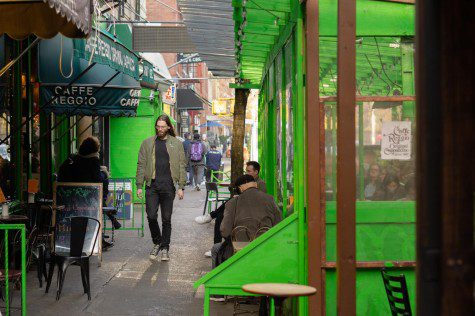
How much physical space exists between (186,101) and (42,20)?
30934 millimetres

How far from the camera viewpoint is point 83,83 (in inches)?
488

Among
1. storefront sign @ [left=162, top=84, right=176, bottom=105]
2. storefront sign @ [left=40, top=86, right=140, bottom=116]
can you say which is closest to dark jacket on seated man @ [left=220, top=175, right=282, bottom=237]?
storefront sign @ [left=40, top=86, right=140, bottom=116]

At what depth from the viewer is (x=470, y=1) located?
Result: 245 centimetres

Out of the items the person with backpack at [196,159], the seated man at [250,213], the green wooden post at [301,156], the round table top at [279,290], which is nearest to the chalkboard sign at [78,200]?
the seated man at [250,213]

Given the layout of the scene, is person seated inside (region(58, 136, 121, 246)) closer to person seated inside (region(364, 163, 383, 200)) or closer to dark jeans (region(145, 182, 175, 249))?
dark jeans (region(145, 182, 175, 249))

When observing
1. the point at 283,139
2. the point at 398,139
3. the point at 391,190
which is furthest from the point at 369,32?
the point at 283,139

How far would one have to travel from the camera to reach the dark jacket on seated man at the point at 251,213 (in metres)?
7.98

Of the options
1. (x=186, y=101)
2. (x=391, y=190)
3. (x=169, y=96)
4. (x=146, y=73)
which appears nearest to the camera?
(x=391, y=190)

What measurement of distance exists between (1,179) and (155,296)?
305 cm

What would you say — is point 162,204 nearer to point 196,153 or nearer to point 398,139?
point 398,139

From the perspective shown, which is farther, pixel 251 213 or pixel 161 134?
pixel 161 134

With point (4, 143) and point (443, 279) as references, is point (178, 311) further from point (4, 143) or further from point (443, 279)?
point (443, 279)

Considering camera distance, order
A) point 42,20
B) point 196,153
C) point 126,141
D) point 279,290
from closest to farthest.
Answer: point 279,290 → point 42,20 → point 126,141 → point 196,153

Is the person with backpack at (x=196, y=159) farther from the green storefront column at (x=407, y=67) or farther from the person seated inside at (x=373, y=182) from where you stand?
the person seated inside at (x=373, y=182)
